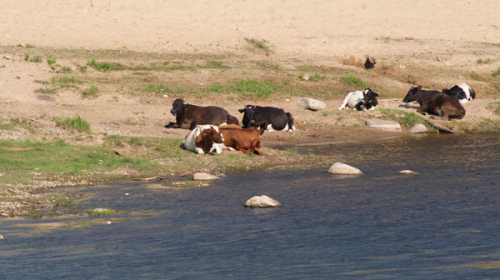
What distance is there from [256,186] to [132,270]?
704 centimetres

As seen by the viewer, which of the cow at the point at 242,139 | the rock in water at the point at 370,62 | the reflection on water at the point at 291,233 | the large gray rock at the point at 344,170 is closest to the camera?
the reflection on water at the point at 291,233

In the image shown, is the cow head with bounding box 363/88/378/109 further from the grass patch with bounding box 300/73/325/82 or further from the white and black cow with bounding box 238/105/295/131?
the white and black cow with bounding box 238/105/295/131

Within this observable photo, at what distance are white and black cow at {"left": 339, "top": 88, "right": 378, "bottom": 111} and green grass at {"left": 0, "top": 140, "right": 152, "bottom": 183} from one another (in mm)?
9068

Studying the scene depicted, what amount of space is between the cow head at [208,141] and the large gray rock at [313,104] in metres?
7.06

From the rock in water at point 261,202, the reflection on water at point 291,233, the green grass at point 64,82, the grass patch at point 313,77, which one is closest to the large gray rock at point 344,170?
the reflection on water at point 291,233

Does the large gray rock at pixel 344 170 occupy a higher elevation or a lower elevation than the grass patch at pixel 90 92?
lower

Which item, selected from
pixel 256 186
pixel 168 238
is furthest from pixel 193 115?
pixel 168 238

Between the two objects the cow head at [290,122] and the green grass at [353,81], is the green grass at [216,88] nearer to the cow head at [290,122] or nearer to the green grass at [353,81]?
the green grass at [353,81]

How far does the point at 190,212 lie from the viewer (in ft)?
61.9

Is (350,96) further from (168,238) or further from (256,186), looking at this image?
(168,238)

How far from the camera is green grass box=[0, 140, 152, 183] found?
22.7 metres

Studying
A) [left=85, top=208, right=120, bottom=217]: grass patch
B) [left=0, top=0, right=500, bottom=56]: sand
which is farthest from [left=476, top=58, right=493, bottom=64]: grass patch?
[left=85, top=208, right=120, bottom=217]: grass patch

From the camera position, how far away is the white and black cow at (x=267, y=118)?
29.0 m

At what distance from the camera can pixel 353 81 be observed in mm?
35938
